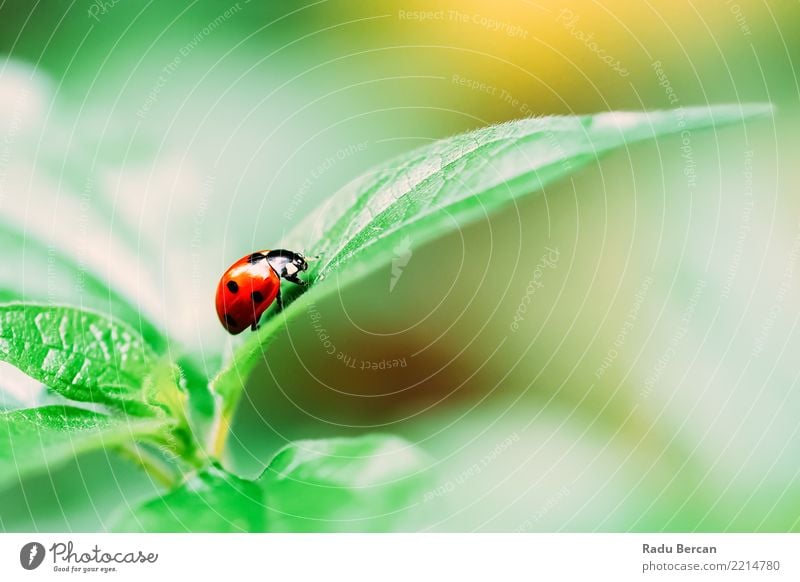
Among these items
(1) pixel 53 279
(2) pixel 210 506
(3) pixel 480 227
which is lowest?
(2) pixel 210 506

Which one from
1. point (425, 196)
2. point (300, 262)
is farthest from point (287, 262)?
point (425, 196)

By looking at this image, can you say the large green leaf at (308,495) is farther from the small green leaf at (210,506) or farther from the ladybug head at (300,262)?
the ladybug head at (300,262)

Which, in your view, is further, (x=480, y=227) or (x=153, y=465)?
(x=480, y=227)

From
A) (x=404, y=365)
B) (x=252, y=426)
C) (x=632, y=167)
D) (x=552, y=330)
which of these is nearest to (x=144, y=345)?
(x=252, y=426)

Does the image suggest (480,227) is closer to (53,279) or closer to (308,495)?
(308,495)

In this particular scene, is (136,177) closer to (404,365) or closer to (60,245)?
(60,245)

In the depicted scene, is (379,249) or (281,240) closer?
(379,249)
